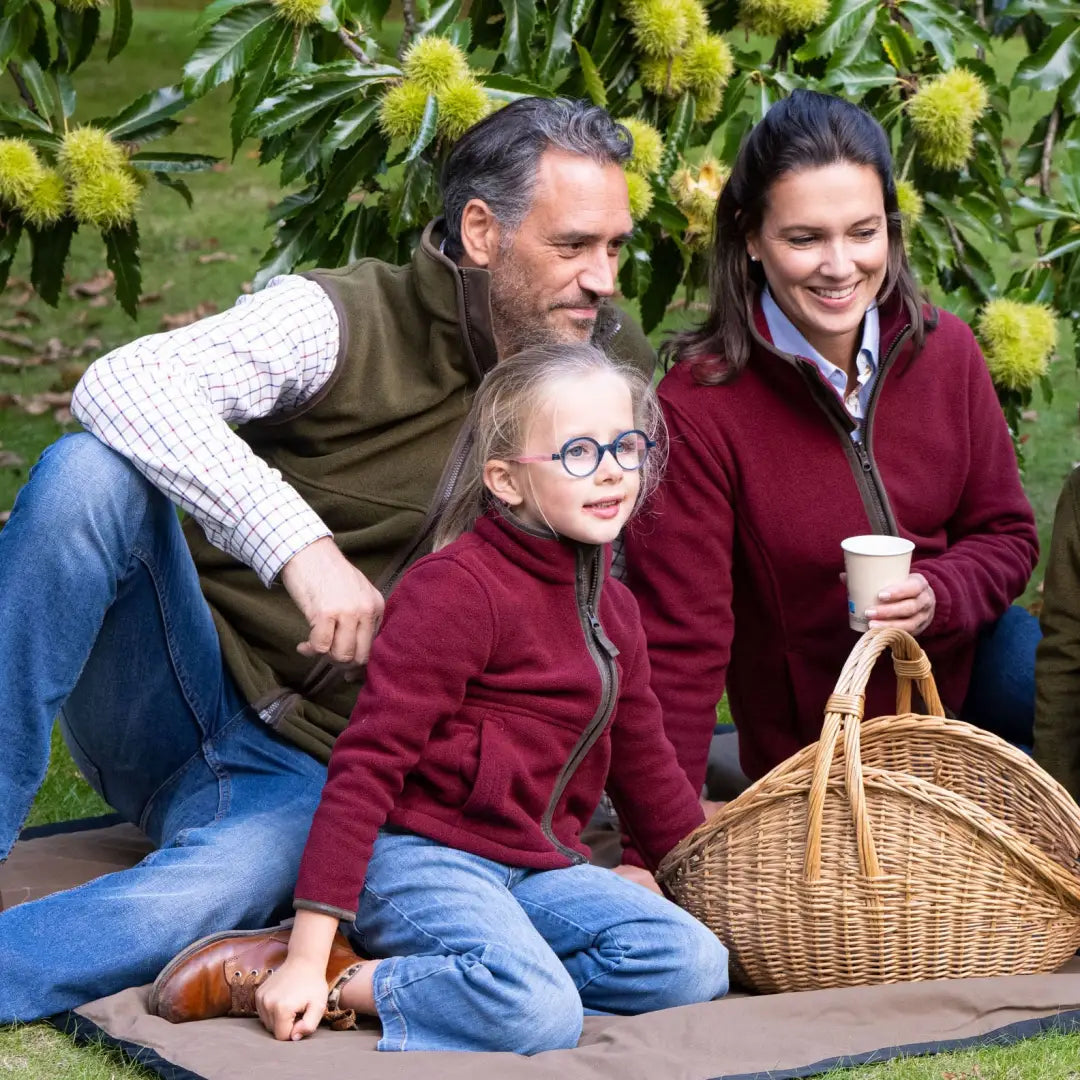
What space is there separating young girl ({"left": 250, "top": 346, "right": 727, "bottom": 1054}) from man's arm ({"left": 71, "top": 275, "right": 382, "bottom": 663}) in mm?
113

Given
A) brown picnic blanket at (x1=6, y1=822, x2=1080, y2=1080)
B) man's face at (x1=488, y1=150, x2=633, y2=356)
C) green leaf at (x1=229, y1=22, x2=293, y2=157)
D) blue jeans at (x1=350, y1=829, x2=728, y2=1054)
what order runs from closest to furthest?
1. brown picnic blanket at (x1=6, y1=822, x2=1080, y2=1080)
2. blue jeans at (x1=350, y1=829, x2=728, y2=1054)
3. man's face at (x1=488, y1=150, x2=633, y2=356)
4. green leaf at (x1=229, y1=22, x2=293, y2=157)

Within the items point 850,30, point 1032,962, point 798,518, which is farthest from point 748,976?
point 850,30

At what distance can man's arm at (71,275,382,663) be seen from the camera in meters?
2.73

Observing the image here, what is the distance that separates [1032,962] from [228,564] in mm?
1602

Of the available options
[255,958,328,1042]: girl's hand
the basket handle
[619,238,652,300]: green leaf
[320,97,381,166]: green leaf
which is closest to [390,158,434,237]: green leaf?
[320,97,381,166]: green leaf

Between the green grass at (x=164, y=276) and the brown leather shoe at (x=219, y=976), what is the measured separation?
1.37 metres

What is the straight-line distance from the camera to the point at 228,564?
316 centimetres

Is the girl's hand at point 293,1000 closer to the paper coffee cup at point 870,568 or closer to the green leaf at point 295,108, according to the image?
the paper coffee cup at point 870,568

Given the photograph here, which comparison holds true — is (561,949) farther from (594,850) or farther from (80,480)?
(80,480)

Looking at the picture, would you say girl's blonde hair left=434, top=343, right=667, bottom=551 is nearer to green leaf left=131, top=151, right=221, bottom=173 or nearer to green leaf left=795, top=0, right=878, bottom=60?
green leaf left=795, top=0, right=878, bottom=60

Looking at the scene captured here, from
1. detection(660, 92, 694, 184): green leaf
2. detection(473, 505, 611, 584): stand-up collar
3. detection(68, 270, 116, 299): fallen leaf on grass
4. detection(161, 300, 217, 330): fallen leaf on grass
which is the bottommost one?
detection(161, 300, 217, 330): fallen leaf on grass

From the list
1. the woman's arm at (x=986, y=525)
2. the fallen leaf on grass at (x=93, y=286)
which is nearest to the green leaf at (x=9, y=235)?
the woman's arm at (x=986, y=525)

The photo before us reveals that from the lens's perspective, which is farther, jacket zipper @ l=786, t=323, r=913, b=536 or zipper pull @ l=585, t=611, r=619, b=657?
jacket zipper @ l=786, t=323, r=913, b=536

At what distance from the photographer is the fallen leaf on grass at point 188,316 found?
Answer: 23.9 ft
